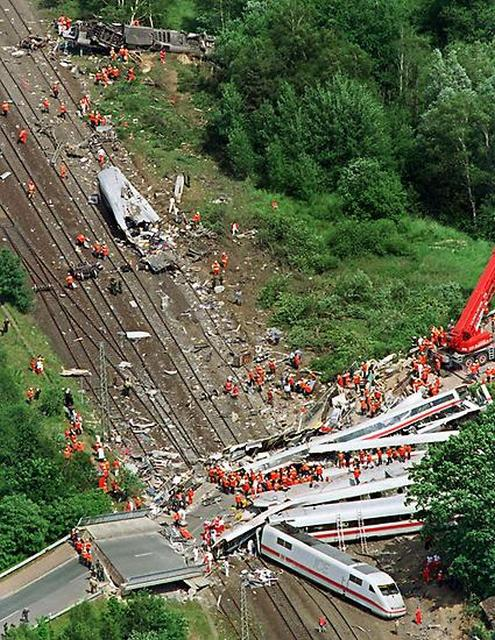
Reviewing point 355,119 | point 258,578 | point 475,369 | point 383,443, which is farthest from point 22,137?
point 258,578

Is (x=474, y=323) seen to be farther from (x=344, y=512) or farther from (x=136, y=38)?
(x=136, y=38)

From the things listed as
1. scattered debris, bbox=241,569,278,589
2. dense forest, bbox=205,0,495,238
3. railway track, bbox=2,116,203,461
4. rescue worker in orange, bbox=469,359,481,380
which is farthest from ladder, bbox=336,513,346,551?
dense forest, bbox=205,0,495,238

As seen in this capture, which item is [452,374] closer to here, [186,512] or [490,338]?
[490,338]

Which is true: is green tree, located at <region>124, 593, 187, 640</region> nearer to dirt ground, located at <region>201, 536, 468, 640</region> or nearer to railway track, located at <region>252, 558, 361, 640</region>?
dirt ground, located at <region>201, 536, 468, 640</region>

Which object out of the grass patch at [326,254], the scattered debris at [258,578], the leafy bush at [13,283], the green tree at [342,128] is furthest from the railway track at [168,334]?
the green tree at [342,128]

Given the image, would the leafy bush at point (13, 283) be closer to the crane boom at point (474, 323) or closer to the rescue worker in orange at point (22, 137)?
the rescue worker in orange at point (22, 137)

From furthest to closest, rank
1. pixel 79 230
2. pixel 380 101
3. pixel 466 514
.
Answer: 1. pixel 380 101
2. pixel 79 230
3. pixel 466 514

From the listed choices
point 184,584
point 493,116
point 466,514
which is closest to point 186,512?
point 184,584
